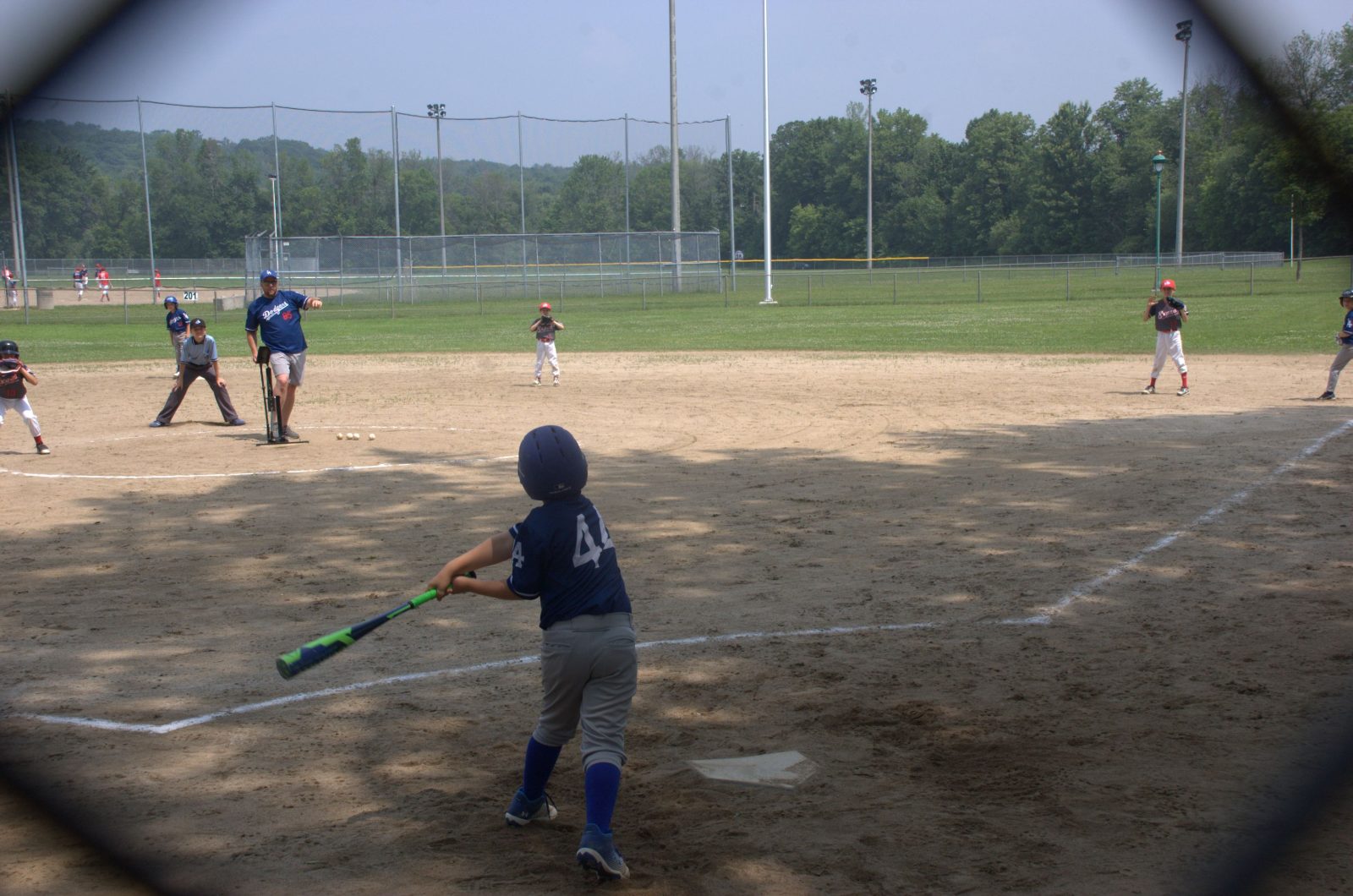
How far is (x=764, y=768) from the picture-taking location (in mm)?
4836

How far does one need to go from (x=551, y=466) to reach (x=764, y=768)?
1.65 metres

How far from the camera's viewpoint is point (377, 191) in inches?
2034

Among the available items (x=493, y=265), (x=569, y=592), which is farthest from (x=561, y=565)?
(x=493, y=265)

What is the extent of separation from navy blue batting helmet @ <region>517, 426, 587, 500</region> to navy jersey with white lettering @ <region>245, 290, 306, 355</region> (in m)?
10.3

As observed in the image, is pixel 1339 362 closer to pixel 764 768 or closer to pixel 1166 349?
pixel 1166 349

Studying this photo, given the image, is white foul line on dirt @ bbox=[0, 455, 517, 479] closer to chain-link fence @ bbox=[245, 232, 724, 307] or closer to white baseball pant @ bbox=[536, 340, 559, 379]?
white baseball pant @ bbox=[536, 340, 559, 379]

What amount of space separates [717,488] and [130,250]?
1072 inches

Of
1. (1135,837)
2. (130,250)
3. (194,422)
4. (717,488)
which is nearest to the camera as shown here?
(1135,837)

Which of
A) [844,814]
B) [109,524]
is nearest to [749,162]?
[109,524]

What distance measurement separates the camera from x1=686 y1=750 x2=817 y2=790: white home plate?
4.71 meters

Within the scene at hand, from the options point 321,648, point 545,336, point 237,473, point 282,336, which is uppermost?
point 282,336

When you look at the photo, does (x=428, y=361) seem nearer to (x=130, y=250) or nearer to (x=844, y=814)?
(x=130, y=250)

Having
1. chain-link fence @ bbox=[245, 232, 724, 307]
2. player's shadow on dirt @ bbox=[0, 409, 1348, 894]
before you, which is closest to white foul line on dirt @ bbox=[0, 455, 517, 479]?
player's shadow on dirt @ bbox=[0, 409, 1348, 894]

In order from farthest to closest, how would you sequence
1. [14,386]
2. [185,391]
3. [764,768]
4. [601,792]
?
[185,391]
[14,386]
[764,768]
[601,792]
